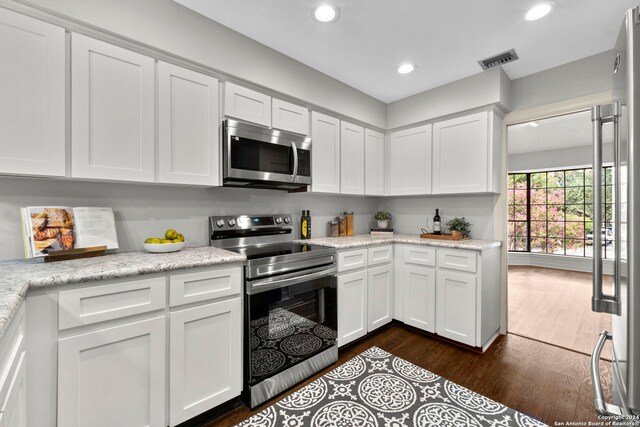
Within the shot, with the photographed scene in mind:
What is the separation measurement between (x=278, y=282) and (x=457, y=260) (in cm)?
167

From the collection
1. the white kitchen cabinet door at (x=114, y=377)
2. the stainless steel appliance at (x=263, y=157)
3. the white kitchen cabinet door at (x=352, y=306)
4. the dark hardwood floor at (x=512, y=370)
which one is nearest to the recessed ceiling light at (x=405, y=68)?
the stainless steel appliance at (x=263, y=157)

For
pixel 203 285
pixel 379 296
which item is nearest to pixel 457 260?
pixel 379 296

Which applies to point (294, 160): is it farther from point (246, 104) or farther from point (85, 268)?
point (85, 268)

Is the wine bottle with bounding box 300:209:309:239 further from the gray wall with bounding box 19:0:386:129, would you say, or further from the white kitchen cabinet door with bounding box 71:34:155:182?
the white kitchen cabinet door with bounding box 71:34:155:182

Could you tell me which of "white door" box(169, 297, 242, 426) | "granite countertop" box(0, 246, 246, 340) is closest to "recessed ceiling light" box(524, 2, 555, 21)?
"granite countertop" box(0, 246, 246, 340)

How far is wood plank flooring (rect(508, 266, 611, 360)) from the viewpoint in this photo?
2.79 m

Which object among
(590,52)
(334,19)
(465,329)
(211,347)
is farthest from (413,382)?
(590,52)

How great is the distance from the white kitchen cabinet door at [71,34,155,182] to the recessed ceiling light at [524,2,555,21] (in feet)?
8.21

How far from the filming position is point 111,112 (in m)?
1.65

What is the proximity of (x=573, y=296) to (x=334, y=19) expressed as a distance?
4912mm

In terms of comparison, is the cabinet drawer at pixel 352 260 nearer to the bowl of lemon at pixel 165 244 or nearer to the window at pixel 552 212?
the bowl of lemon at pixel 165 244

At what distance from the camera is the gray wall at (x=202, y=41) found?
1585mm

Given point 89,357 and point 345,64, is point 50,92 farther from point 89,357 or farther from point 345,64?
point 345,64

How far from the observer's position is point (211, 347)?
1.66m
